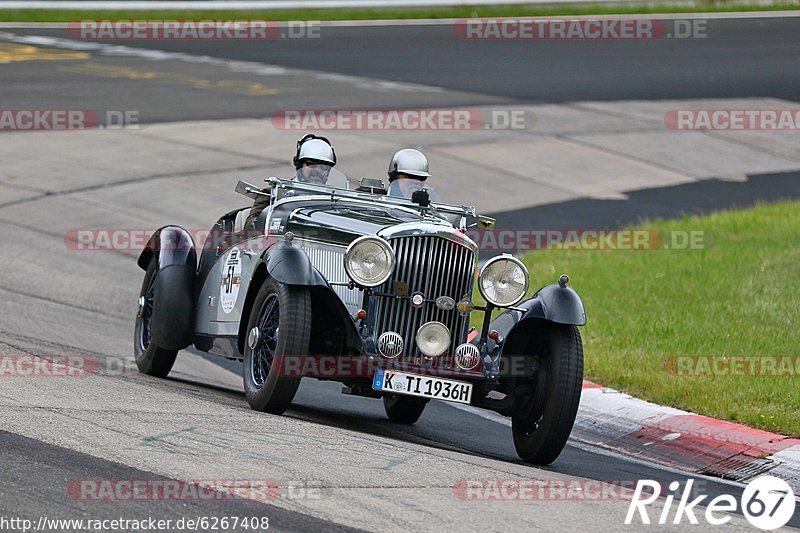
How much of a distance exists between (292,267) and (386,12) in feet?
86.5

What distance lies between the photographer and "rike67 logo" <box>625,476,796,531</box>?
20.8 ft

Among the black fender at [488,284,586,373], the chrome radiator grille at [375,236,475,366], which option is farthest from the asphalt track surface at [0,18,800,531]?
the black fender at [488,284,586,373]

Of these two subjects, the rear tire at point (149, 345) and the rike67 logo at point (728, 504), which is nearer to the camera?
the rike67 logo at point (728, 504)

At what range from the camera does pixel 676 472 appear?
847cm

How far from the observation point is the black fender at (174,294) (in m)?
10.2

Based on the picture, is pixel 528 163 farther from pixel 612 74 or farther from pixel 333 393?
pixel 333 393

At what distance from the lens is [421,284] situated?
27.6ft

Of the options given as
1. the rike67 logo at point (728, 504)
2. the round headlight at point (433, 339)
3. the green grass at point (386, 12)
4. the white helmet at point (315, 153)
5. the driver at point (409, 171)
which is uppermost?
the green grass at point (386, 12)

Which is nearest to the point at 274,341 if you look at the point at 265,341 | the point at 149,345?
the point at 265,341

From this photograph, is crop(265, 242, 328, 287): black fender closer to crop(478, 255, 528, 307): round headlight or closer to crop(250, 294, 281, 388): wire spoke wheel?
crop(250, 294, 281, 388): wire spoke wheel

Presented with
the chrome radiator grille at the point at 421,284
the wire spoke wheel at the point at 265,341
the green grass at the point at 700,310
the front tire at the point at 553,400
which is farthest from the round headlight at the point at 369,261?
the green grass at the point at 700,310

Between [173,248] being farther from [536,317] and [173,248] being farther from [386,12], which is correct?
[386,12]

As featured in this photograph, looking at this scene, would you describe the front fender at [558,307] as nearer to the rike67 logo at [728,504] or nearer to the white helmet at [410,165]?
the rike67 logo at [728,504]

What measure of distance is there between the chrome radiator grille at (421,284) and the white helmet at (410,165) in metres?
1.62
